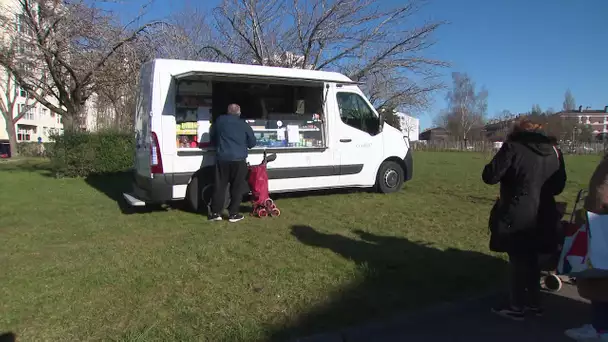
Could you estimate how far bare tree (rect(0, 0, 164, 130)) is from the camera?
12359mm

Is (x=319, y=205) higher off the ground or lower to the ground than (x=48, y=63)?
lower

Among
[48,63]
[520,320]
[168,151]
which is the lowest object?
[520,320]

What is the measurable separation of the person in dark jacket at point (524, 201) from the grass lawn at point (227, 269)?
0.65 m

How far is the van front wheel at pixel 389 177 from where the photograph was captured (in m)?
9.60

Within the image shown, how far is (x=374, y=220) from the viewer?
7.06m

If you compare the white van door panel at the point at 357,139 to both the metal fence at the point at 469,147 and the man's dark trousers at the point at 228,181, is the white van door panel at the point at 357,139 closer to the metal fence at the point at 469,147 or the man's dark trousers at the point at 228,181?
the man's dark trousers at the point at 228,181

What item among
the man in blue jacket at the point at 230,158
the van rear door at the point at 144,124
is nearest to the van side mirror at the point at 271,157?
the man in blue jacket at the point at 230,158

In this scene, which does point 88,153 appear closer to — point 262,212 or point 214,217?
point 214,217

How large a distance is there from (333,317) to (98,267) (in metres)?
2.63

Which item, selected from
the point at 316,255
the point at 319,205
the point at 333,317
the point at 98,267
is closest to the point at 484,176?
the point at 333,317

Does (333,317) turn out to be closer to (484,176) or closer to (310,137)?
(484,176)

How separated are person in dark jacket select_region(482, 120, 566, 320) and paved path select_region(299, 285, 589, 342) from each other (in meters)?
0.21

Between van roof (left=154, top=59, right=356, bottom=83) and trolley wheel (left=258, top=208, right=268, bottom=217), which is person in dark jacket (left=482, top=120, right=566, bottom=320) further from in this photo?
van roof (left=154, top=59, right=356, bottom=83)

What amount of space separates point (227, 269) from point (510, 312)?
2754 millimetres
